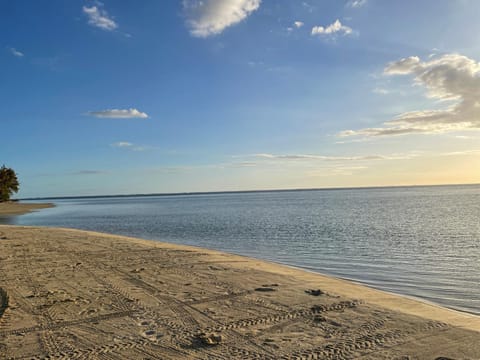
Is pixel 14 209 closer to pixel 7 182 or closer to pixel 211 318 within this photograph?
pixel 7 182

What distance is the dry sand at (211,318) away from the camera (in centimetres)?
664

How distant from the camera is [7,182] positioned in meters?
88.4

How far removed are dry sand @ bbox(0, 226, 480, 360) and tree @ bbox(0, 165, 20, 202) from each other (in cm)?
8733

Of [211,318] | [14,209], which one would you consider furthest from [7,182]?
[211,318]

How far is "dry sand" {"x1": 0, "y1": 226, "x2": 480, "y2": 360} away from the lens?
6.64 metres

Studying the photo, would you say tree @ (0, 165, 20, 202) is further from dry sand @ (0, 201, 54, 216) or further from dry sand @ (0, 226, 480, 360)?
dry sand @ (0, 226, 480, 360)

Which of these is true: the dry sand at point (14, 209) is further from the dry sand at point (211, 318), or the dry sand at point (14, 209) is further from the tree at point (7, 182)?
the dry sand at point (211, 318)

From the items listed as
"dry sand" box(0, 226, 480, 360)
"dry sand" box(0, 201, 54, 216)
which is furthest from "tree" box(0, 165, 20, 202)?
"dry sand" box(0, 226, 480, 360)

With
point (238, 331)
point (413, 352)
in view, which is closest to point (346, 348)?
point (413, 352)

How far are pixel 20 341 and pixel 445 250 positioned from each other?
21.0 meters

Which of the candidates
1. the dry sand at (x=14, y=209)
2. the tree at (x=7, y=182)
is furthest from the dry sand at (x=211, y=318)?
the tree at (x=7, y=182)

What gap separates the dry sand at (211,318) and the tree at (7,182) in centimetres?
8733

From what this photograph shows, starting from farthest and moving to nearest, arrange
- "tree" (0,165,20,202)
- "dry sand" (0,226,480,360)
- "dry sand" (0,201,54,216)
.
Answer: "tree" (0,165,20,202) < "dry sand" (0,201,54,216) < "dry sand" (0,226,480,360)

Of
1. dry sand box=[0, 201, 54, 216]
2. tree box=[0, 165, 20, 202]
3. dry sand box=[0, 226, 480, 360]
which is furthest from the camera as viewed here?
tree box=[0, 165, 20, 202]
